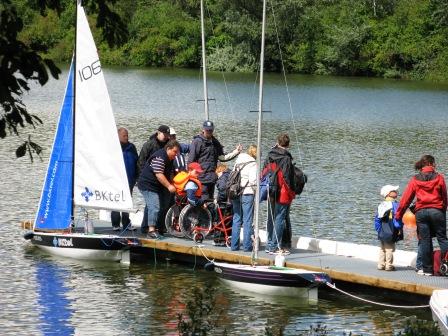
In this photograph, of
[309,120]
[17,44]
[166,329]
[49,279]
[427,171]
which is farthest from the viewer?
[309,120]

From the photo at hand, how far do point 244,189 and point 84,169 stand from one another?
3.10 meters

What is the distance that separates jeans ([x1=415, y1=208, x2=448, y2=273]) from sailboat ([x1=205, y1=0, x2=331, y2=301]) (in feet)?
4.38

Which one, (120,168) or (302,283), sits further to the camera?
(120,168)

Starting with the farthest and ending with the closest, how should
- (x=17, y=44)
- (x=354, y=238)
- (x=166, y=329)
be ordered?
1. (x=354, y=238)
2. (x=166, y=329)
3. (x=17, y=44)

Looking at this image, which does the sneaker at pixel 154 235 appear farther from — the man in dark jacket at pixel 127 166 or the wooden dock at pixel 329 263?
the man in dark jacket at pixel 127 166

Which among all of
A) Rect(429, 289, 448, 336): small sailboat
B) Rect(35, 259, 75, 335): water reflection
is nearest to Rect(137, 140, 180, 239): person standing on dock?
Rect(35, 259, 75, 335): water reflection

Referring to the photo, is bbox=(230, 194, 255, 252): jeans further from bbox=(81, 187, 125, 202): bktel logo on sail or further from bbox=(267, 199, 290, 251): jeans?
bbox=(81, 187, 125, 202): bktel logo on sail

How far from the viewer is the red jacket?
1473 cm

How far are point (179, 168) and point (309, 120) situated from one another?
29292 millimetres

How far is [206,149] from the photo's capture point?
17.5 meters

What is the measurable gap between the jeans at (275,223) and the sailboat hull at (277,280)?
0.99 metres

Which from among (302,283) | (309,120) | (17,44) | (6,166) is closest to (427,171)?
(302,283)

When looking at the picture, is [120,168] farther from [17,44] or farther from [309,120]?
[309,120]

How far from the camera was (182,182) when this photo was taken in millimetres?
17203
